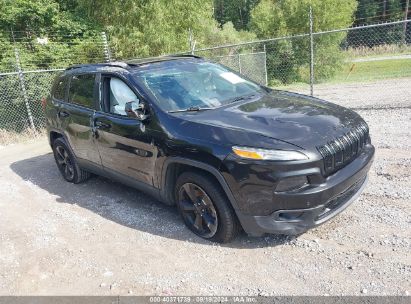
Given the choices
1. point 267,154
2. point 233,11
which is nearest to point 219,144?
point 267,154

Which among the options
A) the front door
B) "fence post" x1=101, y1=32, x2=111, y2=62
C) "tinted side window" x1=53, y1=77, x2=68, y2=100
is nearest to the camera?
the front door

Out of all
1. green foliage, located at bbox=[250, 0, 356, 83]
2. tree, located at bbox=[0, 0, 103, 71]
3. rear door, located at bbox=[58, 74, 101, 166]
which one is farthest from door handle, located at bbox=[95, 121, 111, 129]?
green foliage, located at bbox=[250, 0, 356, 83]

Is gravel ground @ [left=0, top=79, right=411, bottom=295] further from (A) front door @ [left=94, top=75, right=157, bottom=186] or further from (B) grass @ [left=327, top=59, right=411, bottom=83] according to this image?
(B) grass @ [left=327, top=59, right=411, bottom=83]

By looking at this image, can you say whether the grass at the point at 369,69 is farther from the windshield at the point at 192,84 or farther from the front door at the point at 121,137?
the front door at the point at 121,137

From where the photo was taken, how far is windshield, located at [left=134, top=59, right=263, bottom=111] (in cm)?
397

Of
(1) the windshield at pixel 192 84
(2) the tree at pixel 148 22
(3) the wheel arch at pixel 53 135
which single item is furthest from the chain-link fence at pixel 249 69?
(1) the windshield at pixel 192 84

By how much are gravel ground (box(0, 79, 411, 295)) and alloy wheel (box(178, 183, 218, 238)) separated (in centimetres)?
13

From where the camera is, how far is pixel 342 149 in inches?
128

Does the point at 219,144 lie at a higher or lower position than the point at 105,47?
lower

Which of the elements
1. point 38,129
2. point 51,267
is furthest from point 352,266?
point 38,129

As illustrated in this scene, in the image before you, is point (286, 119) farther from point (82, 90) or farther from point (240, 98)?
point (82, 90)

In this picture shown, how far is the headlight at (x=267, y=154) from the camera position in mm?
Answer: 3004

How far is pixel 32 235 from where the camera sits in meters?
4.38

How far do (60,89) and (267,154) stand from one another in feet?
12.9
